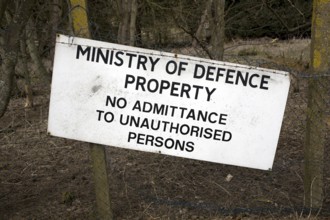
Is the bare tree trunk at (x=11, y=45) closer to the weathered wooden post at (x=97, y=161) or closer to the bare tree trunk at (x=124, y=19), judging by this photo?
the weathered wooden post at (x=97, y=161)

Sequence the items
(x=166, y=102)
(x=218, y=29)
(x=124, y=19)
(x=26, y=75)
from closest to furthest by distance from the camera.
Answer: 1. (x=166, y=102)
2. (x=218, y=29)
3. (x=124, y=19)
4. (x=26, y=75)

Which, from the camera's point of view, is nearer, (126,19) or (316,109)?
(316,109)

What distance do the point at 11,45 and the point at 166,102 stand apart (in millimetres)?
1233

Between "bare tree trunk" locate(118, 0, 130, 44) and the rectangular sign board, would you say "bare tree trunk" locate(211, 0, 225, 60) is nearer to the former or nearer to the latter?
"bare tree trunk" locate(118, 0, 130, 44)

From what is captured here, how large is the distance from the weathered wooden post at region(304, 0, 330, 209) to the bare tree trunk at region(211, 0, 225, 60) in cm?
163

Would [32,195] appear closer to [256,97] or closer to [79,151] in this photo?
[79,151]

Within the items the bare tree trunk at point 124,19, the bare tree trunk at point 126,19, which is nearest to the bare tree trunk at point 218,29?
the bare tree trunk at point 126,19

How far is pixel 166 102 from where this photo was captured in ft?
9.40

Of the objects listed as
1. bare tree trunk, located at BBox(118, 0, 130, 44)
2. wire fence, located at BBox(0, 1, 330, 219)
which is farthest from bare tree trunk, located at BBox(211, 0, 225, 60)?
bare tree trunk, located at BBox(118, 0, 130, 44)

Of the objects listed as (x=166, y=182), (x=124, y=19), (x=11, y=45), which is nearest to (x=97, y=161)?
(x=11, y=45)

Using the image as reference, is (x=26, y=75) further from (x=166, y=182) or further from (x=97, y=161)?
(x=97, y=161)

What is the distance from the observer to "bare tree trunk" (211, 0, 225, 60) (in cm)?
437

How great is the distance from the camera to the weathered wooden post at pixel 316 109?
110 inches

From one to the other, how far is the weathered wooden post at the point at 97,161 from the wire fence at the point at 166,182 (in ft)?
0.51
